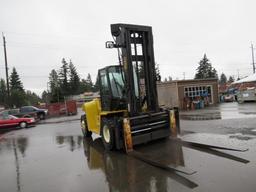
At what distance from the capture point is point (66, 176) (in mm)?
6215

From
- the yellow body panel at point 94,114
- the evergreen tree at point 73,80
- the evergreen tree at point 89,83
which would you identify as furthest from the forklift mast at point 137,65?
the evergreen tree at point 89,83

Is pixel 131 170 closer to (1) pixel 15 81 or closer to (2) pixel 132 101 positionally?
(2) pixel 132 101

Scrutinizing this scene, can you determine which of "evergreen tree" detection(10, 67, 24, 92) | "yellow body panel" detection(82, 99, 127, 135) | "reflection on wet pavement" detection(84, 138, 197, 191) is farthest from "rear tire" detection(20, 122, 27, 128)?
"evergreen tree" detection(10, 67, 24, 92)

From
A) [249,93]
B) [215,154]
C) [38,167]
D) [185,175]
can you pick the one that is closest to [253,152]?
[215,154]

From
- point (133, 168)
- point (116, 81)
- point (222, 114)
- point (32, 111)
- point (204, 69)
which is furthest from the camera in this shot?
point (204, 69)

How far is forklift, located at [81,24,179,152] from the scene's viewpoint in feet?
26.1

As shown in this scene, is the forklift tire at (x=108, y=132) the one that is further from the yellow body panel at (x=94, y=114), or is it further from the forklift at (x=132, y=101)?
the yellow body panel at (x=94, y=114)

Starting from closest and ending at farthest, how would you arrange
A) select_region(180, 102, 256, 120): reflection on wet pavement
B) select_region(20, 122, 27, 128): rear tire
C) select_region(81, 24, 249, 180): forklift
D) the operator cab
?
select_region(81, 24, 249, 180): forklift → the operator cab → select_region(180, 102, 256, 120): reflection on wet pavement → select_region(20, 122, 27, 128): rear tire

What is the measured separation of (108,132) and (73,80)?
74.1m

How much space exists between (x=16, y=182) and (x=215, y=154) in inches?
196

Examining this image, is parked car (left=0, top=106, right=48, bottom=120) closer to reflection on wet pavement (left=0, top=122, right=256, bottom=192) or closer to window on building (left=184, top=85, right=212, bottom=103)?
window on building (left=184, top=85, right=212, bottom=103)

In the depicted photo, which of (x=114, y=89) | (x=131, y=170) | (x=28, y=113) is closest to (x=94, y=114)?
(x=114, y=89)

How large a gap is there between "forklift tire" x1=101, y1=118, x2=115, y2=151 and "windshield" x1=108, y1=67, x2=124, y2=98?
35.6 inches

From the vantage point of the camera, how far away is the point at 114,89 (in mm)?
8617
